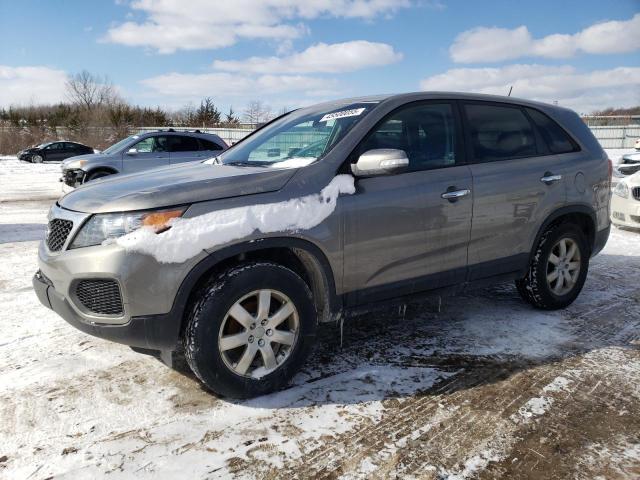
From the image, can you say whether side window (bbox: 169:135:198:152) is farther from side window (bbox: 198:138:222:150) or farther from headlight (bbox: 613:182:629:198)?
headlight (bbox: 613:182:629:198)

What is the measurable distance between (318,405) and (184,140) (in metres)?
9.98

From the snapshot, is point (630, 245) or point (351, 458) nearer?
point (351, 458)

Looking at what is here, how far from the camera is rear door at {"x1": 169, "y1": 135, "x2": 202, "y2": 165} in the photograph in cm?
1172

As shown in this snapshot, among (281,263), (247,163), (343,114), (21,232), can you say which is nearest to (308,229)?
(281,263)

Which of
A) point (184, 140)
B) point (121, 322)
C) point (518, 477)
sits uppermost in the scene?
point (184, 140)

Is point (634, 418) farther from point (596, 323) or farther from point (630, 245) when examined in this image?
point (630, 245)

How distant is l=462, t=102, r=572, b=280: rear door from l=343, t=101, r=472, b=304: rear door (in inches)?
5.4

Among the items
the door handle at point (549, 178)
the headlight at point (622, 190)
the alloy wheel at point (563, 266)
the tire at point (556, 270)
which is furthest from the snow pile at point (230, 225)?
the headlight at point (622, 190)

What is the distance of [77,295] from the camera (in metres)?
2.78

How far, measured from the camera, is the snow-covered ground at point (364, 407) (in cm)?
241

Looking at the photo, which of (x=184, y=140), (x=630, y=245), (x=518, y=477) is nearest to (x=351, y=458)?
(x=518, y=477)

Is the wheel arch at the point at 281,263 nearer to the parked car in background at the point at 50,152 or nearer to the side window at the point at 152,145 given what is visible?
the side window at the point at 152,145

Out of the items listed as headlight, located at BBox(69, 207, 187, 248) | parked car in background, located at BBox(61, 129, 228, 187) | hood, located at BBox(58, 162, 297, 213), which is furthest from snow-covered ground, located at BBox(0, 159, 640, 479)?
parked car in background, located at BBox(61, 129, 228, 187)

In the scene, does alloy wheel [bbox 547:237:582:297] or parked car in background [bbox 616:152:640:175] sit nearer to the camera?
alloy wheel [bbox 547:237:582:297]
